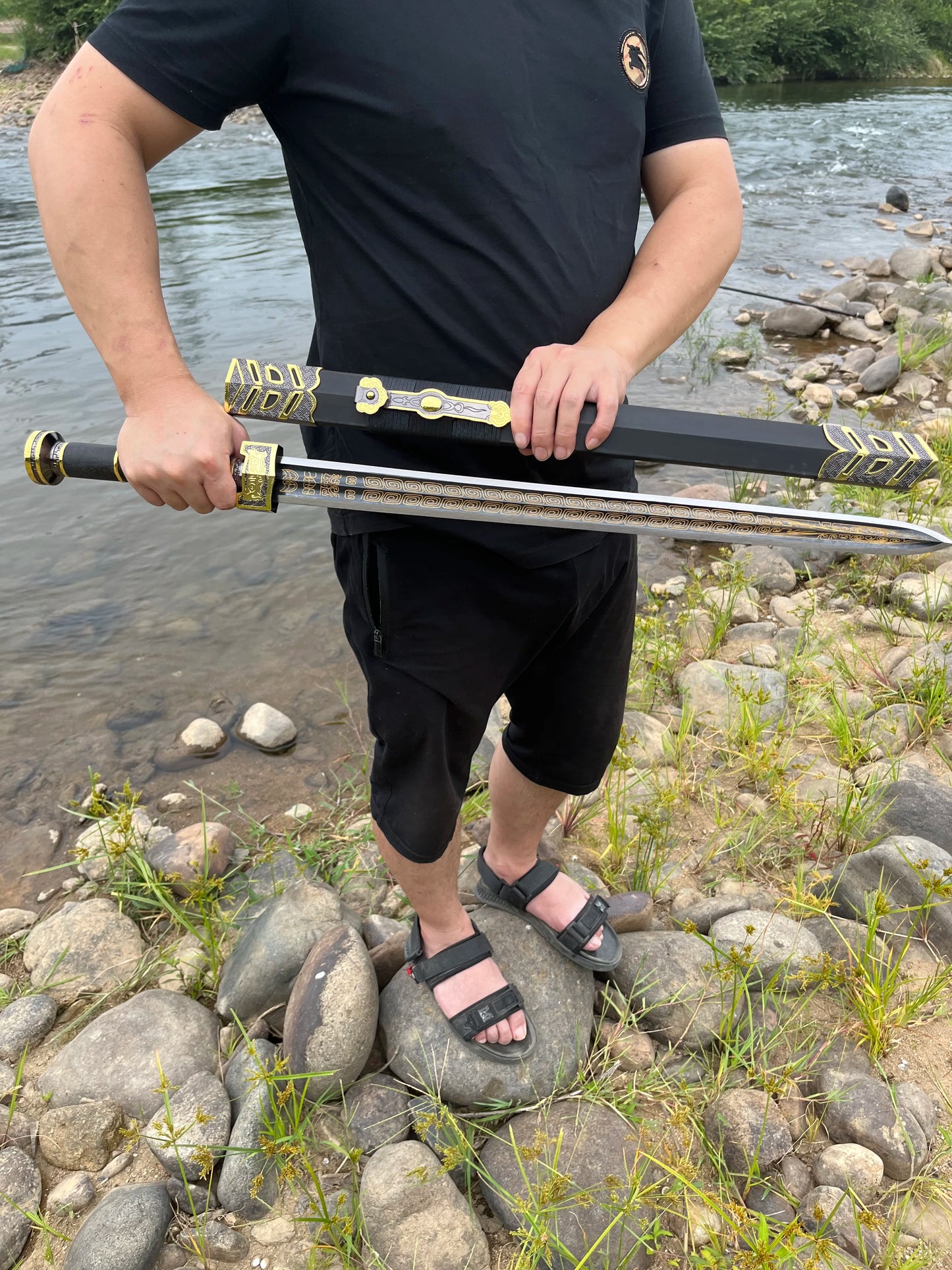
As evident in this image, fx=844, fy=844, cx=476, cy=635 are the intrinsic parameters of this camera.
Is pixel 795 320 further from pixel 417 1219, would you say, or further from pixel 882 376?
pixel 417 1219

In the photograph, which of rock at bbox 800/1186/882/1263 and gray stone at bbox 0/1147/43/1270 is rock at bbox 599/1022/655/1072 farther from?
gray stone at bbox 0/1147/43/1270

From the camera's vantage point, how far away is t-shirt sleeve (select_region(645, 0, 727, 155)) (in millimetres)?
1665

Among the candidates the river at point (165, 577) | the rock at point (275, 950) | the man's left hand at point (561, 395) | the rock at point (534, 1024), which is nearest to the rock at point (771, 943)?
the rock at point (534, 1024)

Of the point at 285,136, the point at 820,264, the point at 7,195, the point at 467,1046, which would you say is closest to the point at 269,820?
the point at 467,1046

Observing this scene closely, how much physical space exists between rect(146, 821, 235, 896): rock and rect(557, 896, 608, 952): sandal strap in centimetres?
115

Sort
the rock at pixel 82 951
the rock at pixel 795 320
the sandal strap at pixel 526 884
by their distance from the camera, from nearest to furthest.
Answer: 1. the sandal strap at pixel 526 884
2. the rock at pixel 82 951
3. the rock at pixel 795 320

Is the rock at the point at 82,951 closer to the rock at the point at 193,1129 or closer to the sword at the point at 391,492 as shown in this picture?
the rock at the point at 193,1129

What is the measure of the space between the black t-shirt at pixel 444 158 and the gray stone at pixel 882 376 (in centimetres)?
560

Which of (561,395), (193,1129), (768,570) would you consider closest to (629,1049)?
(193,1129)

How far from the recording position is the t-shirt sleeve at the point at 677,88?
1665 mm

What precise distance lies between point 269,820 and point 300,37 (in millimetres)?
2511

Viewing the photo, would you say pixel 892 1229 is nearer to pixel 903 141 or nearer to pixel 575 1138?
pixel 575 1138

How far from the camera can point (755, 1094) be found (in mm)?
1844

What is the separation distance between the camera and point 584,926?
210 cm
